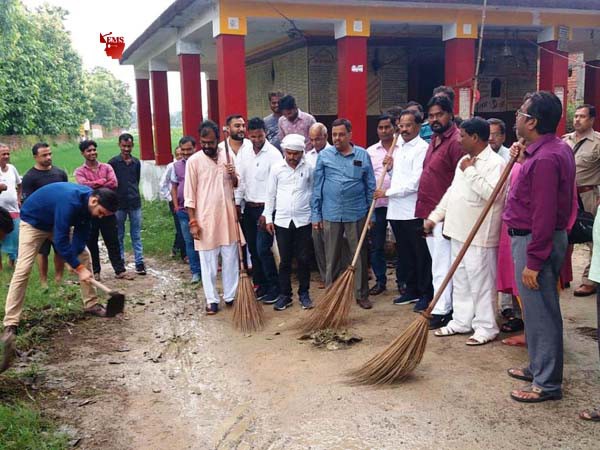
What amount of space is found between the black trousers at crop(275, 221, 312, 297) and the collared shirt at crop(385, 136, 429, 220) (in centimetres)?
90

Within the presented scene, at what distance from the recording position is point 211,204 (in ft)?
18.8

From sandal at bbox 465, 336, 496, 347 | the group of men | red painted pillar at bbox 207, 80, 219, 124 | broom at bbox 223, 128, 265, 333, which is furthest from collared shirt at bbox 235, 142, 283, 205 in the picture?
red painted pillar at bbox 207, 80, 219, 124

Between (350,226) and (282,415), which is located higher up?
(350,226)

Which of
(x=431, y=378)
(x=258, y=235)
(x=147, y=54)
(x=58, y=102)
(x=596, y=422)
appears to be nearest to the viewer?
(x=596, y=422)

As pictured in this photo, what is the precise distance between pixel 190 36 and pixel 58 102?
2157 cm

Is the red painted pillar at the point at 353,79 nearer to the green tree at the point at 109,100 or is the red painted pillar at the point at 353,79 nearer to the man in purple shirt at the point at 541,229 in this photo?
the man in purple shirt at the point at 541,229

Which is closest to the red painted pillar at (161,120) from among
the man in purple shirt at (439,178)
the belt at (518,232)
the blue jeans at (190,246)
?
the blue jeans at (190,246)

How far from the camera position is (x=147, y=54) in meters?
13.9

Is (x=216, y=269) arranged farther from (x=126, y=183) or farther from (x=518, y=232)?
(x=518, y=232)

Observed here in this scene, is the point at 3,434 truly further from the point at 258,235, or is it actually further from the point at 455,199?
the point at 455,199

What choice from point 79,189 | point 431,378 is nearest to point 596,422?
point 431,378

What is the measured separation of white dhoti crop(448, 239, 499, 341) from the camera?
4.57 metres

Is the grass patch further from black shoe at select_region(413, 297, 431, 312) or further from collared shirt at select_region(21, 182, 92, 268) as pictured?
black shoe at select_region(413, 297, 431, 312)

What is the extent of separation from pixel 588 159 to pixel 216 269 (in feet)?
12.6
